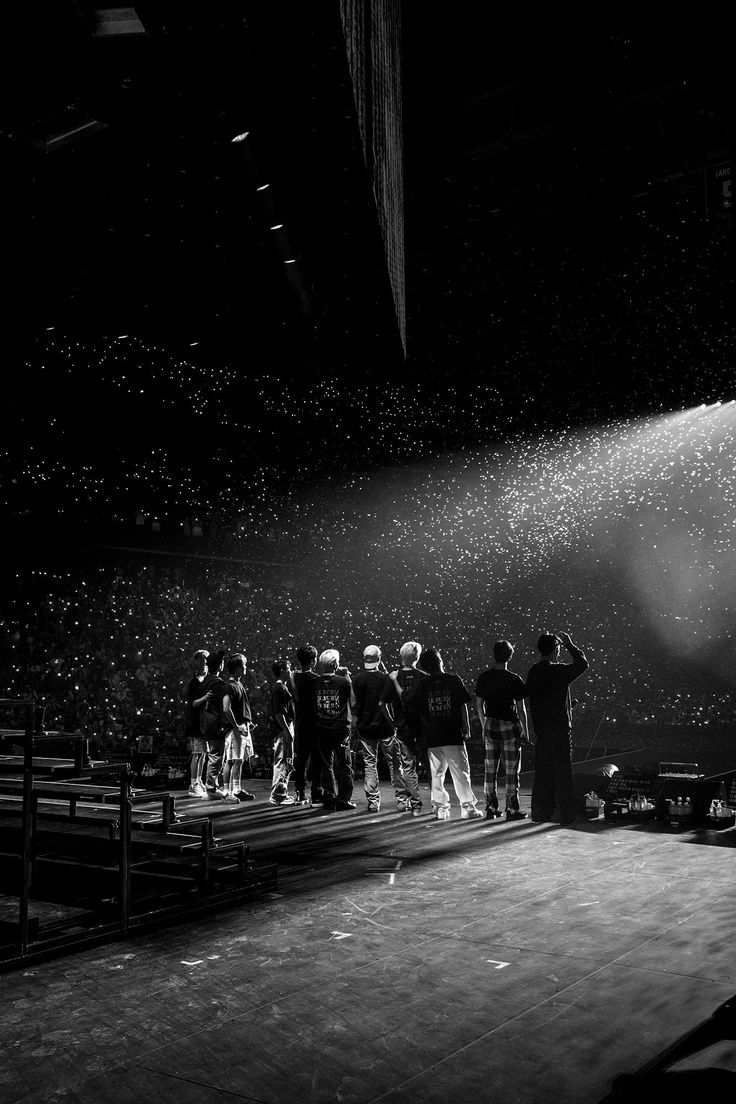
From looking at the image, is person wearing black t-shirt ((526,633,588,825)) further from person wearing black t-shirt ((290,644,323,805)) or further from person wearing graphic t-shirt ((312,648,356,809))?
person wearing black t-shirt ((290,644,323,805))

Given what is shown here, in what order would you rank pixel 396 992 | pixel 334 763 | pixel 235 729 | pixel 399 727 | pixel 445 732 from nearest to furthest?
1. pixel 396 992
2. pixel 445 732
3. pixel 399 727
4. pixel 334 763
5. pixel 235 729

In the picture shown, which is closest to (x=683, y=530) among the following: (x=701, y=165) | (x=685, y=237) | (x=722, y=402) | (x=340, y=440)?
(x=722, y=402)

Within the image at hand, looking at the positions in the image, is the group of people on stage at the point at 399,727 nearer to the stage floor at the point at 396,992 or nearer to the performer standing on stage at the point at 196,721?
the performer standing on stage at the point at 196,721

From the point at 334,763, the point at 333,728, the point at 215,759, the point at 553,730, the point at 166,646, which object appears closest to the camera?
the point at 553,730

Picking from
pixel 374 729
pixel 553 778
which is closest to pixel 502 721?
pixel 553 778

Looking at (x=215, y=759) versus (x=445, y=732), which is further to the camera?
(x=215, y=759)

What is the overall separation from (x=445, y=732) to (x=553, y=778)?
1005mm

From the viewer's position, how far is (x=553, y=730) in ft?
22.2

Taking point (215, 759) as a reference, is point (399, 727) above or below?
above

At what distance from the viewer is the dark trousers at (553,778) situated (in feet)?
22.0

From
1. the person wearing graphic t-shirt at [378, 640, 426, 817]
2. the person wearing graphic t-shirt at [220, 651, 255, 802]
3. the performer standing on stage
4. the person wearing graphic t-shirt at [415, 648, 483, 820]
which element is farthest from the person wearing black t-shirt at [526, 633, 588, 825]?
the performer standing on stage

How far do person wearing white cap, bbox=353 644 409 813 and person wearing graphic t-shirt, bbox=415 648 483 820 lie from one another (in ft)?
1.47

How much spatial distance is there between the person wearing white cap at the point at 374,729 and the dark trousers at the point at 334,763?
0.24 meters

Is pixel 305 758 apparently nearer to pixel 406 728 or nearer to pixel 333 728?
pixel 333 728
